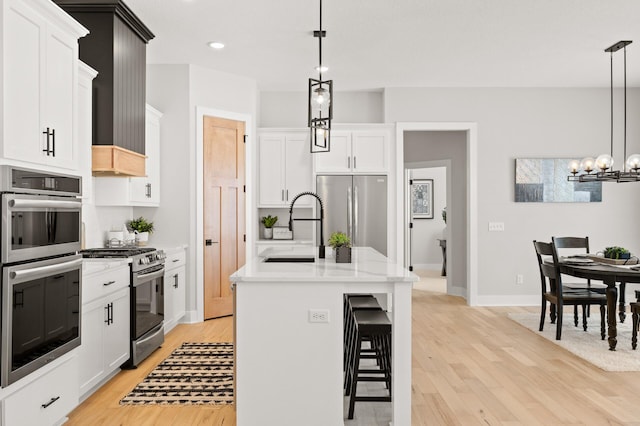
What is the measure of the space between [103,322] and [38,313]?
0.96m

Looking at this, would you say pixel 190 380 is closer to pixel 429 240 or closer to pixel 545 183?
pixel 545 183

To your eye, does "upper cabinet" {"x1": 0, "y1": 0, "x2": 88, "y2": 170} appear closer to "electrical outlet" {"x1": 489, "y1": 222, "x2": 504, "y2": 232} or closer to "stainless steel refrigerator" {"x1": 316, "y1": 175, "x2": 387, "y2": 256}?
"stainless steel refrigerator" {"x1": 316, "y1": 175, "x2": 387, "y2": 256}

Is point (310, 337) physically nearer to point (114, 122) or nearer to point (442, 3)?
point (114, 122)

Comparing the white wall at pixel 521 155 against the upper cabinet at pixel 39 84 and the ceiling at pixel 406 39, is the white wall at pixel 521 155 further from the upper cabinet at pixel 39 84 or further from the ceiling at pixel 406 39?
the upper cabinet at pixel 39 84

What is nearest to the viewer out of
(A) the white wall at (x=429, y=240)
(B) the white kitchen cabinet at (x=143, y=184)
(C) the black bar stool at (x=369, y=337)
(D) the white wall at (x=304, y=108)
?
(C) the black bar stool at (x=369, y=337)

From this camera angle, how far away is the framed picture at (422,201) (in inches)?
428

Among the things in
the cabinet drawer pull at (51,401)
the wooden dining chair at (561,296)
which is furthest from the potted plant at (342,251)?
the wooden dining chair at (561,296)

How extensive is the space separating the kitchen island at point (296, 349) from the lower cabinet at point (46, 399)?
3.30 ft

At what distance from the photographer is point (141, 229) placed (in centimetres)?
539

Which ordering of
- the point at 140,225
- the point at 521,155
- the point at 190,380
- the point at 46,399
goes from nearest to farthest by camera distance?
the point at 46,399
the point at 190,380
the point at 140,225
the point at 521,155

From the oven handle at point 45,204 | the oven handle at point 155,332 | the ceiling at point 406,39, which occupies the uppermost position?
the ceiling at point 406,39

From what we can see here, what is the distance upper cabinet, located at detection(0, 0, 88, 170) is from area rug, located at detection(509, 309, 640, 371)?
4.26 meters

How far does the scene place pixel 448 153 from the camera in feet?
24.7

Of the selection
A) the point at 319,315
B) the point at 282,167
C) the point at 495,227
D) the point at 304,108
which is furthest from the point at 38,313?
the point at 495,227
